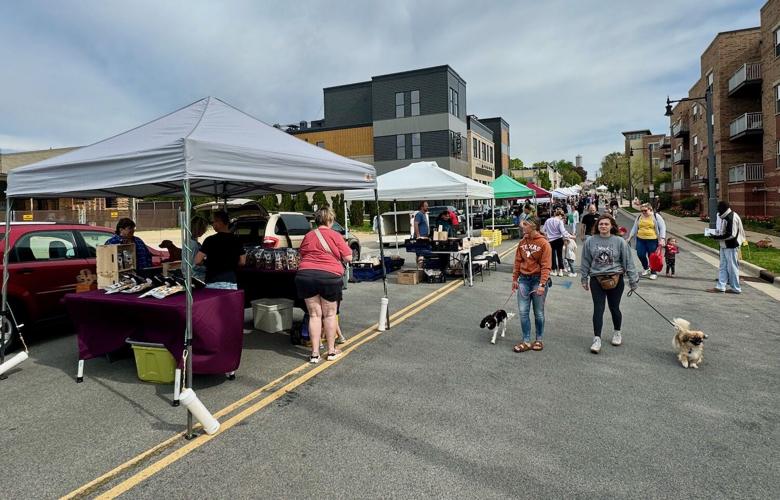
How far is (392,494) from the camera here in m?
3.12

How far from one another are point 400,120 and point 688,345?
40.3 meters

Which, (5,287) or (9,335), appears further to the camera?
(9,335)

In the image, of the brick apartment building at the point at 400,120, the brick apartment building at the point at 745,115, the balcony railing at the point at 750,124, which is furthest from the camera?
the brick apartment building at the point at 400,120

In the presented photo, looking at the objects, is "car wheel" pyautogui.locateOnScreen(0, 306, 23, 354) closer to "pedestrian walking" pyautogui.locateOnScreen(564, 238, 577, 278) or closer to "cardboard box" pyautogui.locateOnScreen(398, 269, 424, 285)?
"cardboard box" pyautogui.locateOnScreen(398, 269, 424, 285)

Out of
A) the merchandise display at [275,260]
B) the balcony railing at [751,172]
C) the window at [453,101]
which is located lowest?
the merchandise display at [275,260]

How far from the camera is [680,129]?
172ft

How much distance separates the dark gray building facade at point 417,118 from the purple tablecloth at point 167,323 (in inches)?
1524

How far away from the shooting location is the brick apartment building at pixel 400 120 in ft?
140

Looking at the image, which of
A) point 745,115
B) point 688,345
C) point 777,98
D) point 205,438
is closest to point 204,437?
point 205,438

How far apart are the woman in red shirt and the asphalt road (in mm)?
629

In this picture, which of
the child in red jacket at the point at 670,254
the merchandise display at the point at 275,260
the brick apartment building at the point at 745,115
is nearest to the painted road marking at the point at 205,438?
the merchandise display at the point at 275,260

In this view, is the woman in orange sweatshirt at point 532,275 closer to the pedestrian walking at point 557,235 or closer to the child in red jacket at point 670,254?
the pedestrian walking at point 557,235

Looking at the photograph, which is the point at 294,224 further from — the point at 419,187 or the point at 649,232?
the point at 649,232

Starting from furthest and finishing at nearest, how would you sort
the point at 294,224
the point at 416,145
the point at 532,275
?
the point at 416,145
the point at 294,224
the point at 532,275
